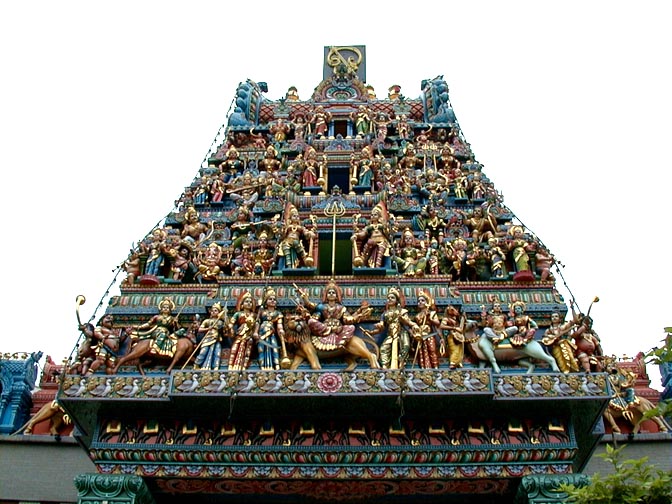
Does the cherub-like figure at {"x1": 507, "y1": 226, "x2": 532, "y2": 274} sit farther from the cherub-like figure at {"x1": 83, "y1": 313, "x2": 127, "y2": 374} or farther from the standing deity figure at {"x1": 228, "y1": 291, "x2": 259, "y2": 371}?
the cherub-like figure at {"x1": 83, "y1": 313, "x2": 127, "y2": 374}

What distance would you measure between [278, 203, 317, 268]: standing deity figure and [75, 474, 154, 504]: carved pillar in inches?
209

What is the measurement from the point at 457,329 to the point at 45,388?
9.60m

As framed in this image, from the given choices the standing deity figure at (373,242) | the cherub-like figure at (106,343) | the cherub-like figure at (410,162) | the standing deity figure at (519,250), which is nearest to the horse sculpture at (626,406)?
the standing deity figure at (519,250)

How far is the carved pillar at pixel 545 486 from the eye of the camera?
12297 millimetres

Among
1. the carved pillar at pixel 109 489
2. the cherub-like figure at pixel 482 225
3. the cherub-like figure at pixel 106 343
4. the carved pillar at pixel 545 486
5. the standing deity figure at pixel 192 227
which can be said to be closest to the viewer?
the carved pillar at pixel 545 486

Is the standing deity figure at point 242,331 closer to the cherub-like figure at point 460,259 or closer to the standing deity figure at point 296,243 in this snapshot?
the standing deity figure at point 296,243

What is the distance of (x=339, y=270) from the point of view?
55.5 feet

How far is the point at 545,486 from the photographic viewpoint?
488 inches

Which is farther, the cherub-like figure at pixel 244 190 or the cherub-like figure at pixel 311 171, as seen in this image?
the cherub-like figure at pixel 311 171

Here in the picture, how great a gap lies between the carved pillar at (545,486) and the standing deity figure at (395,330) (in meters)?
2.81

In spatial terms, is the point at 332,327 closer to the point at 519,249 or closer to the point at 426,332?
the point at 426,332

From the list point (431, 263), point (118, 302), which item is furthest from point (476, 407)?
point (118, 302)

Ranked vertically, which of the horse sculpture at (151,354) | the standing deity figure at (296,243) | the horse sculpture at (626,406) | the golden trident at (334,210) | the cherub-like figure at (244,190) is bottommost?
the horse sculpture at (626,406)

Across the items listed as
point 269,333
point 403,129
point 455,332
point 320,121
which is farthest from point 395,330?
point 320,121
